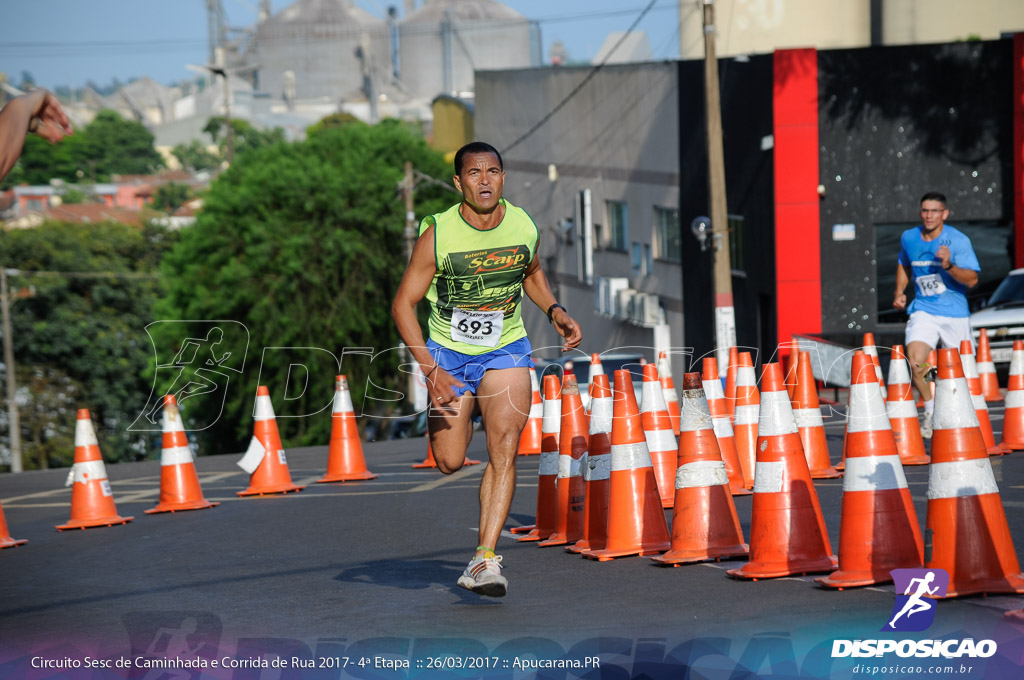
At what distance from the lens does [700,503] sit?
7461mm

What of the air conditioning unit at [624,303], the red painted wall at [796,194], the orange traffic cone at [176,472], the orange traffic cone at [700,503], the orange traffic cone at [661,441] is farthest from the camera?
the air conditioning unit at [624,303]

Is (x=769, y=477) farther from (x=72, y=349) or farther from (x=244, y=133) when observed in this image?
(x=244, y=133)

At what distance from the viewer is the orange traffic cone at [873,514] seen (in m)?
6.48

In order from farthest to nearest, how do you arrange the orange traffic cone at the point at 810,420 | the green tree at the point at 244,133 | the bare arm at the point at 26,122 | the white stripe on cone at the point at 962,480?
the green tree at the point at 244,133, the orange traffic cone at the point at 810,420, the white stripe on cone at the point at 962,480, the bare arm at the point at 26,122

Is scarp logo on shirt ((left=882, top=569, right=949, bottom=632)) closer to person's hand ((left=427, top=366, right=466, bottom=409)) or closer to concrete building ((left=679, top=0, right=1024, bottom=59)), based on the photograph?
person's hand ((left=427, top=366, right=466, bottom=409))

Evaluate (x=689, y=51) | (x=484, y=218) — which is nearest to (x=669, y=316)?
(x=689, y=51)

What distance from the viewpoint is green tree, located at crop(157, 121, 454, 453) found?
39.1 meters

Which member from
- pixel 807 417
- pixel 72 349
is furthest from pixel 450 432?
pixel 72 349

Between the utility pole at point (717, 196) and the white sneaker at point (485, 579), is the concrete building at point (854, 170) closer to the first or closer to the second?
the utility pole at point (717, 196)

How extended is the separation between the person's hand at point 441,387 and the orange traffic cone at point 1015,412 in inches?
280

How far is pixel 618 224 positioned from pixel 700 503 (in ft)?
115

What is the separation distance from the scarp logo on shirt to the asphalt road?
0.06 m

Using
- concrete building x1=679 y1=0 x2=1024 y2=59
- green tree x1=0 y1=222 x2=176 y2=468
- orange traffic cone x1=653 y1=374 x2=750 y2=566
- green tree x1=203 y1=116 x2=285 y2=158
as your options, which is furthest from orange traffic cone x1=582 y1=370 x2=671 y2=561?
green tree x1=203 y1=116 x2=285 y2=158

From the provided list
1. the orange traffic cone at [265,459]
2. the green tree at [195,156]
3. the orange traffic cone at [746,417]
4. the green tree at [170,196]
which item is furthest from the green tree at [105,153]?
the orange traffic cone at [746,417]
